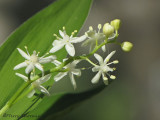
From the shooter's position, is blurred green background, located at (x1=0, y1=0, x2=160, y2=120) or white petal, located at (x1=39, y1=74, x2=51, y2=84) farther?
blurred green background, located at (x1=0, y1=0, x2=160, y2=120)

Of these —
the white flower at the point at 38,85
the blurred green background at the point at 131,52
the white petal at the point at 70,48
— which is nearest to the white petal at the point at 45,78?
the white flower at the point at 38,85

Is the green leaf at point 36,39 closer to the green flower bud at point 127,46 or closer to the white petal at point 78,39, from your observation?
the white petal at point 78,39

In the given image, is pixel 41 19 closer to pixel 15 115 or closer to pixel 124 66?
pixel 15 115

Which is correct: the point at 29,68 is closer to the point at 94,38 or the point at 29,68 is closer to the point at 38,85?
the point at 38,85

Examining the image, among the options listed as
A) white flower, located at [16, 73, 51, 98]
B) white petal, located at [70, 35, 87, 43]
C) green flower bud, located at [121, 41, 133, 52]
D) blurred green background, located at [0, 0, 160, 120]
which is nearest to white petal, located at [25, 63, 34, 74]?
white flower, located at [16, 73, 51, 98]

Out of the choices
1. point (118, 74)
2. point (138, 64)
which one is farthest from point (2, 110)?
point (138, 64)

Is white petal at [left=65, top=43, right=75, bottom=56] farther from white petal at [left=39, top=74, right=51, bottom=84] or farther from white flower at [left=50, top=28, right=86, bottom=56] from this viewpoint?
white petal at [left=39, top=74, right=51, bottom=84]
